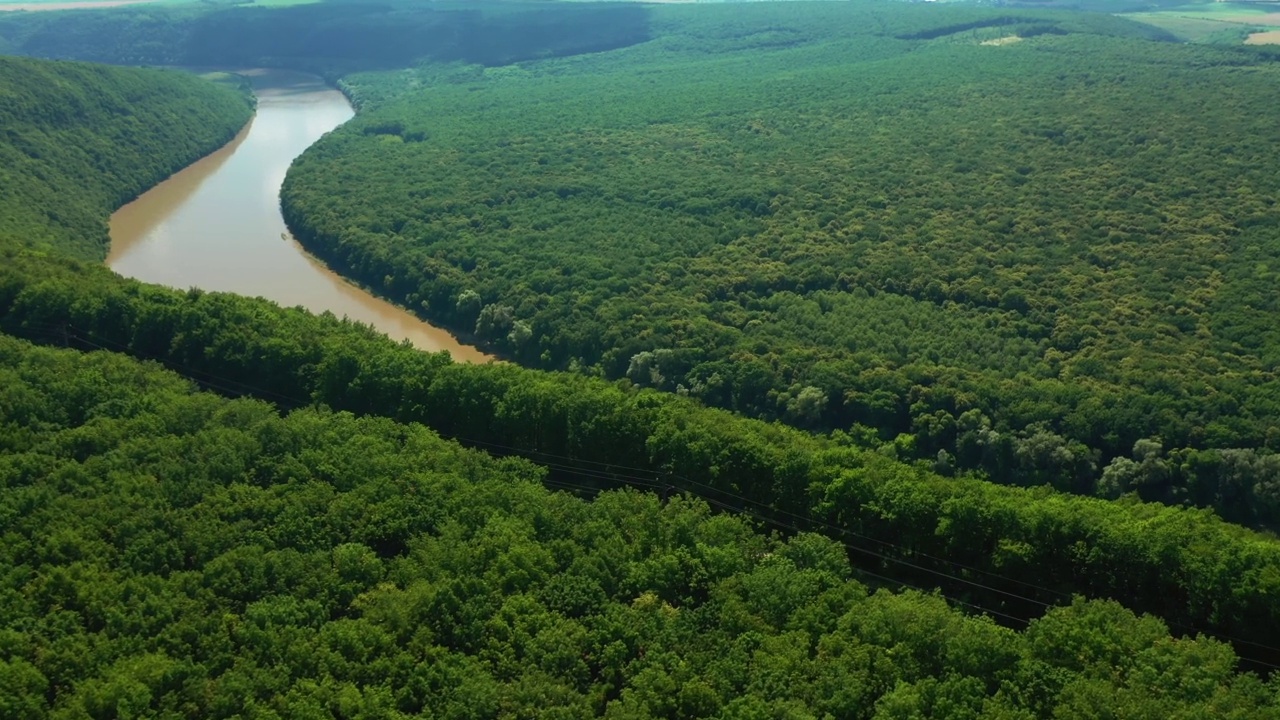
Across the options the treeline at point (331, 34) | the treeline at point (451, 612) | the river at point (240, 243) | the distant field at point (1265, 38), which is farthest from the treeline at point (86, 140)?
the distant field at point (1265, 38)

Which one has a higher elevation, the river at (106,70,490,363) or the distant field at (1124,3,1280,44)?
the distant field at (1124,3,1280,44)

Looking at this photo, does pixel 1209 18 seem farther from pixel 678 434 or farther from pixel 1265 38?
pixel 678 434

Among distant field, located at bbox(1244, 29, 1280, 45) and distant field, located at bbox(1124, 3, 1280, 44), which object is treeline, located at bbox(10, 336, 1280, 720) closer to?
distant field, located at bbox(1244, 29, 1280, 45)

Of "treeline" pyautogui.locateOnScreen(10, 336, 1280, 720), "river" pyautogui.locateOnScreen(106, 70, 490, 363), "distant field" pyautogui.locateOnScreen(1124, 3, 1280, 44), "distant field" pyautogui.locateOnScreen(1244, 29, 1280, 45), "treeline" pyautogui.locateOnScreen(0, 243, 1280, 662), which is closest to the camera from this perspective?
"treeline" pyautogui.locateOnScreen(10, 336, 1280, 720)

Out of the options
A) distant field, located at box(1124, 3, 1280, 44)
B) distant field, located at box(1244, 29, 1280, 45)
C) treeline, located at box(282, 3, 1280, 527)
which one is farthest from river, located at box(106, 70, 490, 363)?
distant field, located at box(1124, 3, 1280, 44)

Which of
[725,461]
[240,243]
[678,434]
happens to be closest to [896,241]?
[678,434]

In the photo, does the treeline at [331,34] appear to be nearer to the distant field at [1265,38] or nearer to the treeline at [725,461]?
the distant field at [1265,38]

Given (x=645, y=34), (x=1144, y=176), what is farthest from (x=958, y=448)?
(x=645, y=34)
